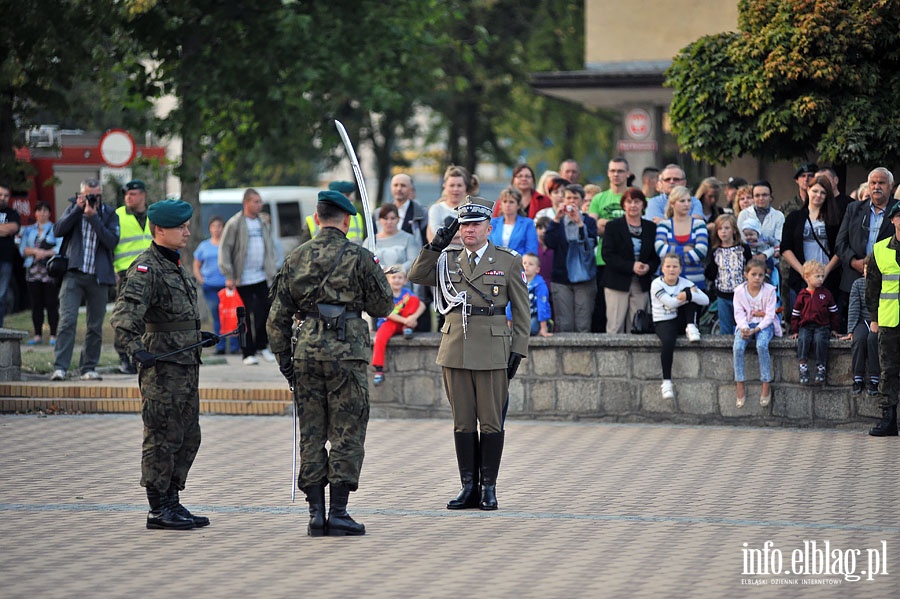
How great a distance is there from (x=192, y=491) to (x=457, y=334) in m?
2.21

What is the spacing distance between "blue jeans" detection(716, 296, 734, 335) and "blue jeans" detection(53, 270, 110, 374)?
6119 millimetres

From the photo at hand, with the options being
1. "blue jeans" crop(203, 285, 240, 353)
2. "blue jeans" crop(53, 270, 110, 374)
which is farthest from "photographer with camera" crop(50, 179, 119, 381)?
"blue jeans" crop(203, 285, 240, 353)

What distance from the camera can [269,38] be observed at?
21.7 metres

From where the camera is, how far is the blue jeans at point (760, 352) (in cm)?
1290

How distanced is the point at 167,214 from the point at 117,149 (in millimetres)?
12538

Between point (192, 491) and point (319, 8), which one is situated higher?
point (319, 8)

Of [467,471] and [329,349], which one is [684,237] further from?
[329,349]

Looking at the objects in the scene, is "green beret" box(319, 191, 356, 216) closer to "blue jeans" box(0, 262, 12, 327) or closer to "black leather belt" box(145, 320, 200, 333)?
"black leather belt" box(145, 320, 200, 333)

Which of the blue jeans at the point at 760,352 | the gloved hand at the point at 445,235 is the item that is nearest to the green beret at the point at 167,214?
the gloved hand at the point at 445,235

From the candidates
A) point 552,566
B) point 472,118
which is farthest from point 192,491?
point 472,118

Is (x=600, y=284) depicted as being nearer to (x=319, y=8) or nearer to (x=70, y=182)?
(x=319, y=8)

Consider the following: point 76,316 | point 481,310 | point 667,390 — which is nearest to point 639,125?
point 667,390

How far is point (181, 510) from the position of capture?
28.9 ft

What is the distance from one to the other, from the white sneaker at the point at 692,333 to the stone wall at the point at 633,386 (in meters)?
0.09
